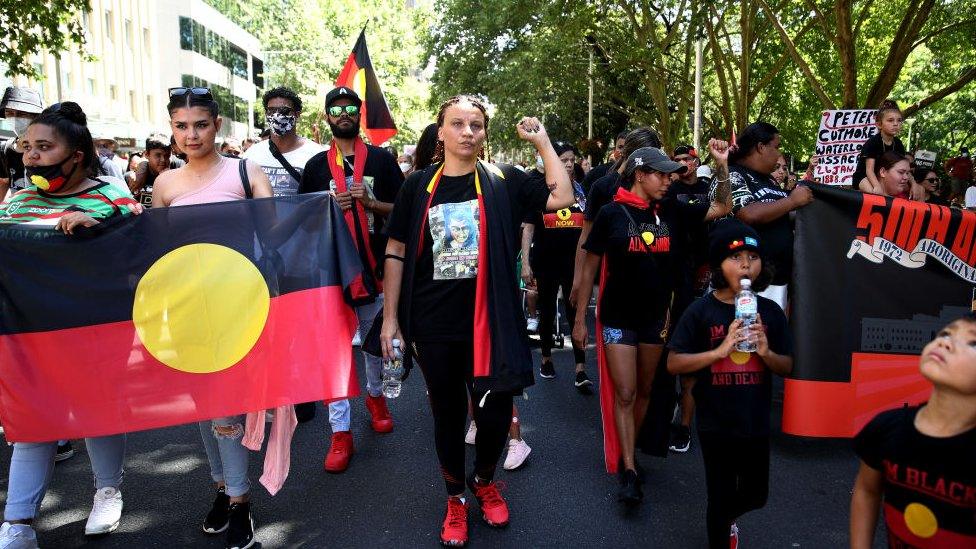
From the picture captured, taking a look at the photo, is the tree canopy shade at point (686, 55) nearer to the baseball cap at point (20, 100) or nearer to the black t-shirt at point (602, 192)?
the black t-shirt at point (602, 192)

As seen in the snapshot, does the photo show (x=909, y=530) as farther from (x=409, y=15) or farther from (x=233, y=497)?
(x=409, y=15)

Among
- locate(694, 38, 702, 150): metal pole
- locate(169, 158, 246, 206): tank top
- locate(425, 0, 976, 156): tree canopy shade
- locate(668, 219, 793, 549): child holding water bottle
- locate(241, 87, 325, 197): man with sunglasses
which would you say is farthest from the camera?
locate(694, 38, 702, 150): metal pole

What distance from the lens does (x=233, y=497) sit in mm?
3875

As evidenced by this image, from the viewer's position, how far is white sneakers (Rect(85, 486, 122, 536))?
3.99 m

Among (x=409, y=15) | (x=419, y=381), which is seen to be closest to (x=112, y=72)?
(x=409, y=15)

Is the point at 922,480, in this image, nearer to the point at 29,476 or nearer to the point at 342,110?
the point at 29,476

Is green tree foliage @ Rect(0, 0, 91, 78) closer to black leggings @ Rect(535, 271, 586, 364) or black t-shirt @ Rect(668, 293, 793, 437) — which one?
black leggings @ Rect(535, 271, 586, 364)

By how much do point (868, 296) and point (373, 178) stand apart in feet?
10.2

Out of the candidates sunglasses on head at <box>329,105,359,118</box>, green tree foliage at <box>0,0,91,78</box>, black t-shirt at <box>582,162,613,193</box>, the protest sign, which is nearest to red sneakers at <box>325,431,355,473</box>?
sunglasses on head at <box>329,105,359,118</box>

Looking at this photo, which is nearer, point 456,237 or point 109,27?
point 456,237

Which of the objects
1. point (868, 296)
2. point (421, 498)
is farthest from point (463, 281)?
point (868, 296)

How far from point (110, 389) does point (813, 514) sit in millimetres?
3571

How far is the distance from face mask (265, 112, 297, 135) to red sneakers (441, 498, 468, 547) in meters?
→ 2.78

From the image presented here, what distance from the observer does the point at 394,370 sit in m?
4.15
